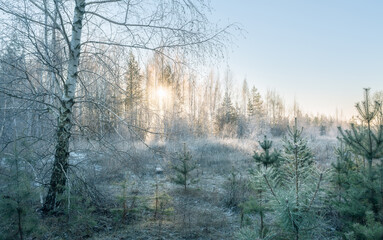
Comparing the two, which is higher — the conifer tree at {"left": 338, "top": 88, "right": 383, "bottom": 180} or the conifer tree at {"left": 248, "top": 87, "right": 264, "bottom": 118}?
the conifer tree at {"left": 248, "top": 87, "right": 264, "bottom": 118}

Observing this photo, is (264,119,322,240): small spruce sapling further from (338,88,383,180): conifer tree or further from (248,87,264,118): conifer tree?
(248,87,264,118): conifer tree

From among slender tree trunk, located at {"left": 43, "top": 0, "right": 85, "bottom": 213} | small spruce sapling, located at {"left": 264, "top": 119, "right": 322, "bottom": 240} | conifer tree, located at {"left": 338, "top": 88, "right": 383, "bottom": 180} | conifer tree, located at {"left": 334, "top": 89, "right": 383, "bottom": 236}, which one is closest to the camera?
small spruce sapling, located at {"left": 264, "top": 119, "right": 322, "bottom": 240}

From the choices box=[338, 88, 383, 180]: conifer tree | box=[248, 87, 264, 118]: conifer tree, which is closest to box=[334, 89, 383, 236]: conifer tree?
box=[338, 88, 383, 180]: conifer tree

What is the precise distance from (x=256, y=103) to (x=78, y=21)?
117 ft

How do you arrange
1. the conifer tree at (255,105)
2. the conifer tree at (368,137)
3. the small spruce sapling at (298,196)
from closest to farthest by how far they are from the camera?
the small spruce sapling at (298,196) < the conifer tree at (368,137) < the conifer tree at (255,105)

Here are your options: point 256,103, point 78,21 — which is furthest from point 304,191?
point 256,103

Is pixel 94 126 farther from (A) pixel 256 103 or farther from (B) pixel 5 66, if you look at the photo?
(A) pixel 256 103

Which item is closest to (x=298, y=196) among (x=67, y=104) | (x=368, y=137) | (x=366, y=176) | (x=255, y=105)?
(x=366, y=176)

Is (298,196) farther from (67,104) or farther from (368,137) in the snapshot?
(67,104)

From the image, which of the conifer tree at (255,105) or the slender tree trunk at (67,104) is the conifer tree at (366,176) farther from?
the conifer tree at (255,105)

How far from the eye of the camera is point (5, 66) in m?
3.57

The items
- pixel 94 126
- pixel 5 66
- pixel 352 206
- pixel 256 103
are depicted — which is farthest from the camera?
pixel 256 103

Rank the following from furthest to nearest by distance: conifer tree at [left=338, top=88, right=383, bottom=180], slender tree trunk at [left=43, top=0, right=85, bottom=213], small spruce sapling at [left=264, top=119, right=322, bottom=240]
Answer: slender tree trunk at [left=43, top=0, right=85, bottom=213] < conifer tree at [left=338, top=88, right=383, bottom=180] < small spruce sapling at [left=264, top=119, right=322, bottom=240]

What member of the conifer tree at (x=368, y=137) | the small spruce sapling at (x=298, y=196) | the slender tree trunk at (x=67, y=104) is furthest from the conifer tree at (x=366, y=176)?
the slender tree trunk at (x=67, y=104)
